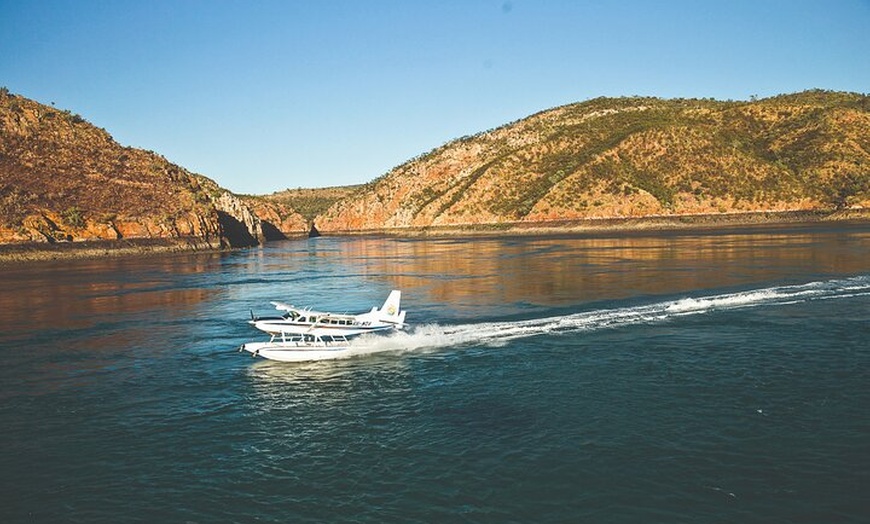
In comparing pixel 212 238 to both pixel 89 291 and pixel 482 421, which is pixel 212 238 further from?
pixel 482 421

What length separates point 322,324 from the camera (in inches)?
1176

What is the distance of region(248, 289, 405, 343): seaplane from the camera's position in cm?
2955

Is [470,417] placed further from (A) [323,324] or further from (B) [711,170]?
(B) [711,170]

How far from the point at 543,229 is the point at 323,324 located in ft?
471

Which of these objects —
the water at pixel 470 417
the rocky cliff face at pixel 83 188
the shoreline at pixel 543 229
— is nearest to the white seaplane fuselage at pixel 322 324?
the water at pixel 470 417

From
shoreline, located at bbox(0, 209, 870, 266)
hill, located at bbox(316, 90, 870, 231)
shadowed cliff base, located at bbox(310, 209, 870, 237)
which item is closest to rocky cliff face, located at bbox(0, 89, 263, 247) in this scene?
shoreline, located at bbox(0, 209, 870, 266)

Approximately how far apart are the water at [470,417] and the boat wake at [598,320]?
0.23m

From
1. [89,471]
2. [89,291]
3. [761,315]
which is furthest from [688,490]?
[89,291]

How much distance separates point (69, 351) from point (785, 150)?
192285 mm

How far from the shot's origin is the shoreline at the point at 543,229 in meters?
105

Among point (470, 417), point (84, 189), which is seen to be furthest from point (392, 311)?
point (84, 189)

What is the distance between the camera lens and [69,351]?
31.9 m

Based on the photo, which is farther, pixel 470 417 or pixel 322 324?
pixel 322 324

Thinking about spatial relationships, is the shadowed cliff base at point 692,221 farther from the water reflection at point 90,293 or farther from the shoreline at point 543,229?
the water reflection at point 90,293
